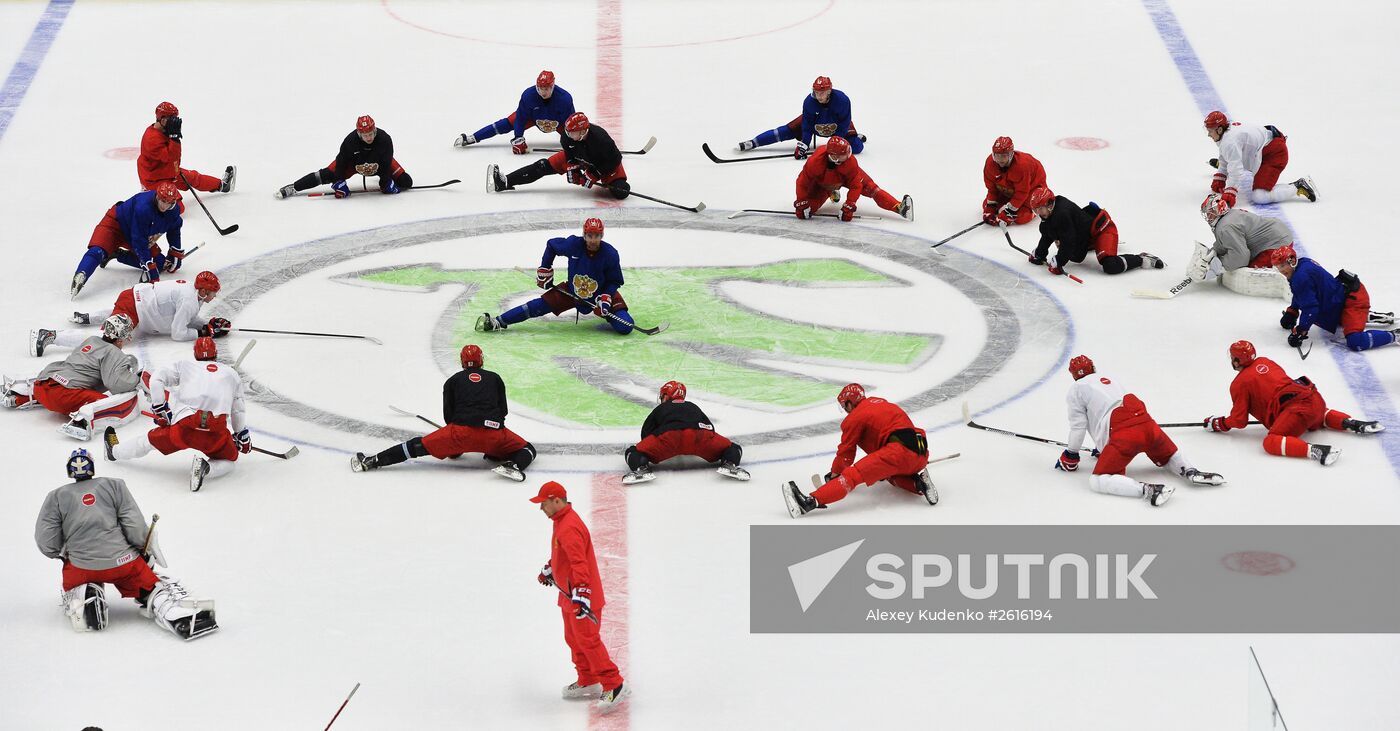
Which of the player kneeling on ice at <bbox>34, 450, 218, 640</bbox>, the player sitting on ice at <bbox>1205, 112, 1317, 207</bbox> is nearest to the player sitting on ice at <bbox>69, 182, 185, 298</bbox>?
the player kneeling on ice at <bbox>34, 450, 218, 640</bbox>

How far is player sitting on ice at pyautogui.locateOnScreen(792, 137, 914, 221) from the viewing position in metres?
17.2

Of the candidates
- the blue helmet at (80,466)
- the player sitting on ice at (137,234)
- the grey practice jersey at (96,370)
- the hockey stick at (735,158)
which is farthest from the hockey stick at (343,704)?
the hockey stick at (735,158)

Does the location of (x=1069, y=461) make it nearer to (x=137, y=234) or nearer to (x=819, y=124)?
(x=819, y=124)

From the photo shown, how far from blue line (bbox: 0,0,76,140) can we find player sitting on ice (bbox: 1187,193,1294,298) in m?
11.7

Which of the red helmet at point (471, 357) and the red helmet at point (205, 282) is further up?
the red helmet at point (205, 282)

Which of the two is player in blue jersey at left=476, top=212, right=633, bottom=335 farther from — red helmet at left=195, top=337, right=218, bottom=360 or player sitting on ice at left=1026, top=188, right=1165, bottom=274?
player sitting on ice at left=1026, top=188, right=1165, bottom=274

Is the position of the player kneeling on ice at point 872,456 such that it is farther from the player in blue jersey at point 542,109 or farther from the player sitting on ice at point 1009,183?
the player in blue jersey at point 542,109

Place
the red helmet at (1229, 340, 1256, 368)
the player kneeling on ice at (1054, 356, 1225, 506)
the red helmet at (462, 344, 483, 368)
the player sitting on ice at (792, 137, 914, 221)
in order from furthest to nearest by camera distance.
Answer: the player sitting on ice at (792, 137, 914, 221)
the red helmet at (1229, 340, 1256, 368)
the red helmet at (462, 344, 483, 368)
the player kneeling on ice at (1054, 356, 1225, 506)

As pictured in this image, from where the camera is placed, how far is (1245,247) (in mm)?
15469

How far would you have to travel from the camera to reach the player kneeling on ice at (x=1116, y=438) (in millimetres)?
12125

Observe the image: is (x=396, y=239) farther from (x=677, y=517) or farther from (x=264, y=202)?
(x=677, y=517)

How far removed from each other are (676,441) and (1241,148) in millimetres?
7280

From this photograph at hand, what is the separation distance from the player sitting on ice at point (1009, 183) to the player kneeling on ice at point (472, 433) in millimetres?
6020

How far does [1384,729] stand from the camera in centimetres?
969
